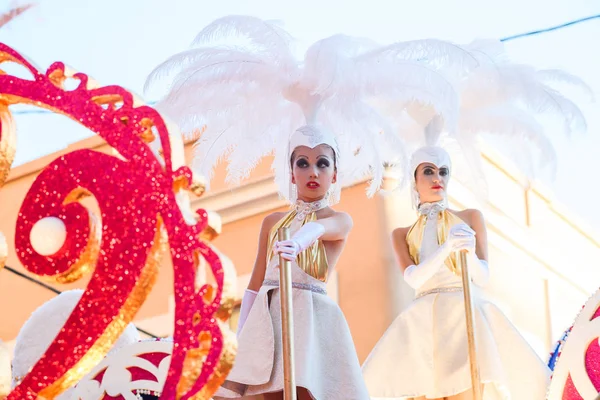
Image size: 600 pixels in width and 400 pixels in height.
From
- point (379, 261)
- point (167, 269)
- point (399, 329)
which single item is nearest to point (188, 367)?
point (399, 329)

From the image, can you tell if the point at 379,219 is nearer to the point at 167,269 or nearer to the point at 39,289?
the point at 167,269

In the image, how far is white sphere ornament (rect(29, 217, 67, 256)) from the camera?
1.44 meters

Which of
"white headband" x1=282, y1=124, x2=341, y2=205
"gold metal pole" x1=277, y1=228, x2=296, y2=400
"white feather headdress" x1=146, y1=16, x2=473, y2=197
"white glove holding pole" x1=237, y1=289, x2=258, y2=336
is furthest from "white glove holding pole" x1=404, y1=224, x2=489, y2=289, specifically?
"gold metal pole" x1=277, y1=228, x2=296, y2=400

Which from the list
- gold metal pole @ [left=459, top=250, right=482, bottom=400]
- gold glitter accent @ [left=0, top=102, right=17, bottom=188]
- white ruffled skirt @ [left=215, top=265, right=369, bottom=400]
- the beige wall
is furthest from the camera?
the beige wall

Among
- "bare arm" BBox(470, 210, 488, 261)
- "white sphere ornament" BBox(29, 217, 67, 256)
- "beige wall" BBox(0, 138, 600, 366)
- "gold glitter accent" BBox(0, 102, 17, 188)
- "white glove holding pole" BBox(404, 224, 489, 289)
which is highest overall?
"beige wall" BBox(0, 138, 600, 366)

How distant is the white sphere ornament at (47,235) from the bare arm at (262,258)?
1827 millimetres

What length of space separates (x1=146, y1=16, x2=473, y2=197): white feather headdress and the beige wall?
8.82ft

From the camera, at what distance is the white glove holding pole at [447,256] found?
3.46 m

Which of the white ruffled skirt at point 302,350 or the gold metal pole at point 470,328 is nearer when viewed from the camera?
the white ruffled skirt at point 302,350

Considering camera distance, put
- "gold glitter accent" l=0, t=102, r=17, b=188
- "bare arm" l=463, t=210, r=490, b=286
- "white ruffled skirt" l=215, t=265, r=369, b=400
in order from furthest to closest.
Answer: "bare arm" l=463, t=210, r=490, b=286 → "white ruffled skirt" l=215, t=265, r=369, b=400 → "gold glitter accent" l=0, t=102, r=17, b=188

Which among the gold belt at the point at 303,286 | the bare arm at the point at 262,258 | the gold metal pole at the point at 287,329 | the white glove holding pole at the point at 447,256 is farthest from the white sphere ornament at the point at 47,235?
the white glove holding pole at the point at 447,256

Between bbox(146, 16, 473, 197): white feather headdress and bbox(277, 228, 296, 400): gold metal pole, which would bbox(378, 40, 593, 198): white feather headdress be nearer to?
bbox(146, 16, 473, 197): white feather headdress

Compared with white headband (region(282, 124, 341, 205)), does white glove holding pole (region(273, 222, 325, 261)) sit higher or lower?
lower

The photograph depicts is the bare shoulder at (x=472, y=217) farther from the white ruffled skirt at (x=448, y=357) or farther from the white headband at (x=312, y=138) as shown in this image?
the white headband at (x=312, y=138)
